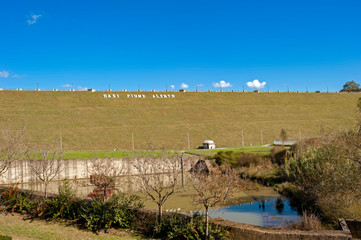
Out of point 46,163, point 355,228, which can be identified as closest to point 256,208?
point 355,228

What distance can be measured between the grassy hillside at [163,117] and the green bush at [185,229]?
39.4 metres

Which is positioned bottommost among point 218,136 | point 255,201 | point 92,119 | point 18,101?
point 255,201

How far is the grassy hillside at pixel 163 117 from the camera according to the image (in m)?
62.9

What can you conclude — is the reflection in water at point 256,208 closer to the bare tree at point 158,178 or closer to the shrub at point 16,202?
the bare tree at point 158,178

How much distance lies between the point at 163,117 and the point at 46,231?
6449 centimetres

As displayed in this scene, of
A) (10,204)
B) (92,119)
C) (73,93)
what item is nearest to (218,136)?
(92,119)

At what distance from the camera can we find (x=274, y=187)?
1183 inches

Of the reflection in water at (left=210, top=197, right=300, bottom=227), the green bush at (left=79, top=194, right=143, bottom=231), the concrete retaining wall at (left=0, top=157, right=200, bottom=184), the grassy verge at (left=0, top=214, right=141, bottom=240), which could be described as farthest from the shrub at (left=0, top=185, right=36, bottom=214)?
the concrete retaining wall at (left=0, top=157, right=200, bottom=184)

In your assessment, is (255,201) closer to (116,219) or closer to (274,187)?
(274,187)

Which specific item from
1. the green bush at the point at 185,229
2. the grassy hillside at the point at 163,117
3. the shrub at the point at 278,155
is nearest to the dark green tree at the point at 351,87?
the grassy hillside at the point at 163,117

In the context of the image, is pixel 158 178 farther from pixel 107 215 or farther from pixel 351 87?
pixel 351 87

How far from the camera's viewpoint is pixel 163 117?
7744 cm

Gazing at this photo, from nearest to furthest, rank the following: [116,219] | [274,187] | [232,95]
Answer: [116,219]
[274,187]
[232,95]

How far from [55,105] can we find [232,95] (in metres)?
53.4
